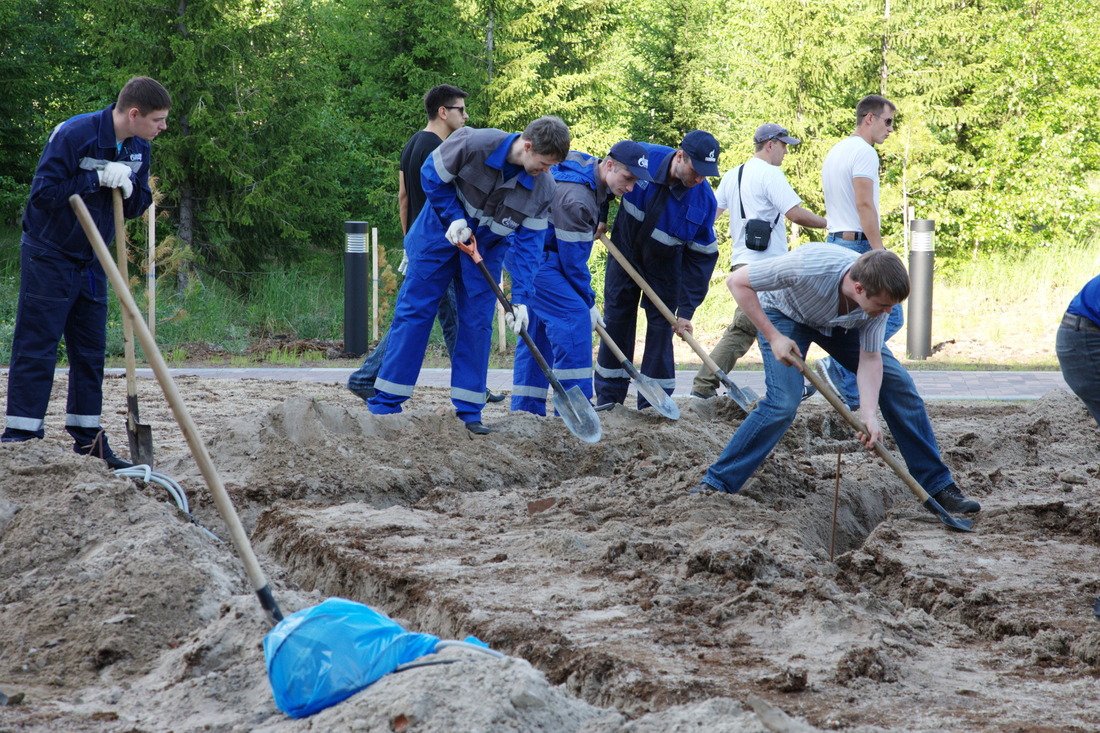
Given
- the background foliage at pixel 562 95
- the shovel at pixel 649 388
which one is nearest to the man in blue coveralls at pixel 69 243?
the shovel at pixel 649 388

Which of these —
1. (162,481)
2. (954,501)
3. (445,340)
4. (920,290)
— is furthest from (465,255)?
(920,290)

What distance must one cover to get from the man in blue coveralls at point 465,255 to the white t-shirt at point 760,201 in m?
1.88

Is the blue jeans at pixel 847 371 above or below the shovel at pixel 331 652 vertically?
above

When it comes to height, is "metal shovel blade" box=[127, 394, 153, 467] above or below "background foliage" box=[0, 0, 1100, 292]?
below

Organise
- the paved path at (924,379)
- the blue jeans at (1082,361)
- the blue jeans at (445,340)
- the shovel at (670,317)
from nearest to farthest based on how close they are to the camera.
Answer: the blue jeans at (1082,361) → the blue jeans at (445,340) → the shovel at (670,317) → the paved path at (924,379)

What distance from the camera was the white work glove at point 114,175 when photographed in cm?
521

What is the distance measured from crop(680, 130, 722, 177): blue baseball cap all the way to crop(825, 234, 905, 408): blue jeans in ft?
3.45

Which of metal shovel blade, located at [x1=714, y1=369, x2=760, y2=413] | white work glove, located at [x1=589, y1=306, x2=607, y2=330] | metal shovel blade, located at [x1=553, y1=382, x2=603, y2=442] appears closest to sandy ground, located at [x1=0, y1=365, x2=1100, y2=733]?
metal shovel blade, located at [x1=553, y1=382, x2=603, y2=442]

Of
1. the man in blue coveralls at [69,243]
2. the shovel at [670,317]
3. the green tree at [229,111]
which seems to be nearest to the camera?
the man in blue coveralls at [69,243]

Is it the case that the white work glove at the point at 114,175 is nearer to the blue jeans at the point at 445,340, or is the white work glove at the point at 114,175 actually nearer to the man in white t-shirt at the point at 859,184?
the blue jeans at the point at 445,340

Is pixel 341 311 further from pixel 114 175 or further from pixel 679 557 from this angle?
pixel 679 557

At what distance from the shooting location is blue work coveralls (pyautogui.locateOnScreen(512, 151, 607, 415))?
6961mm

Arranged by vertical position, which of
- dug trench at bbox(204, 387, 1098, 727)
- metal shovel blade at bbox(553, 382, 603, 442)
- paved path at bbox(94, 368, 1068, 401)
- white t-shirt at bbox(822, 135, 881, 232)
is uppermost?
white t-shirt at bbox(822, 135, 881, 232)

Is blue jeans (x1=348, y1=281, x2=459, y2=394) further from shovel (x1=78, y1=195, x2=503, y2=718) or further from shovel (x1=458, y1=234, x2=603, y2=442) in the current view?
shovel (x1=78, y1=195, x2=503, y2=718)
